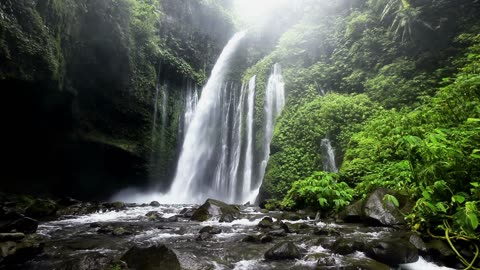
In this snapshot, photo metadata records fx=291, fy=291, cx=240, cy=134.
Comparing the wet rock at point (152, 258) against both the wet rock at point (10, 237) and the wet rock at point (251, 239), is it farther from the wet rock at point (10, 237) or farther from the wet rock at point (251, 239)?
the wet rock at point (10, 237)

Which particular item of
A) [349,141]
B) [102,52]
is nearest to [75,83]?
[102,52]

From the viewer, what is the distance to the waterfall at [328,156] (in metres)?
11.1

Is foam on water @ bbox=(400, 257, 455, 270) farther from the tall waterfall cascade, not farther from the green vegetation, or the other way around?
the tall waterfall cascade

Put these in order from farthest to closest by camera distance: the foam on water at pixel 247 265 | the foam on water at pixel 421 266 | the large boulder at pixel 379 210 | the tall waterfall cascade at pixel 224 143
A: the tall waterfall cascade at pixel 224 143 < the large boulder at pixel 379 210 < the foam on water at pixel 247 265 < the foam on water at pixel 421 266

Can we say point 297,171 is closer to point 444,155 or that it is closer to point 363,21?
point 444,155

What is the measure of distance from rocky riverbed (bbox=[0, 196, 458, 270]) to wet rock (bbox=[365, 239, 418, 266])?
0.04 feet

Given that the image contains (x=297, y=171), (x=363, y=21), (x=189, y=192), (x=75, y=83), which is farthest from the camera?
(x=189, y=192)

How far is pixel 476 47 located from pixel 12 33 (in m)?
16.2

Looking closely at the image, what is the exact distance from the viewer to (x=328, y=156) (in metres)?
11.3

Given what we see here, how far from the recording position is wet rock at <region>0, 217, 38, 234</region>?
5949 millimetres

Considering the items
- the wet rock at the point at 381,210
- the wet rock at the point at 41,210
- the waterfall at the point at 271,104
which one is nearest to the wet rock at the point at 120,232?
the wet rock at the point at 41,210

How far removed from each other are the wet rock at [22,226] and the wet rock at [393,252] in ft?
22.4

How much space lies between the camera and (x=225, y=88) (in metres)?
20.4

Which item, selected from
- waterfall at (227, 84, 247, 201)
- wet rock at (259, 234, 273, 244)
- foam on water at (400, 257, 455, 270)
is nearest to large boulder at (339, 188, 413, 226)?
foam on water at (400, 257, 455, 270)
